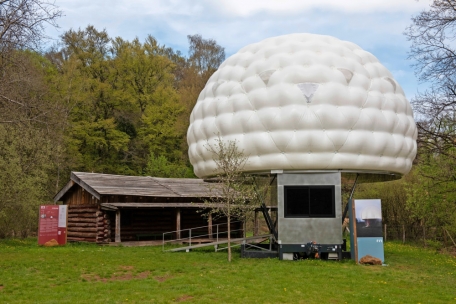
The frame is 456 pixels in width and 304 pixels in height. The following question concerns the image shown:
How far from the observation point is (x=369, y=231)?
51.3 ft

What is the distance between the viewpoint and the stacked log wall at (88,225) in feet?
76.8

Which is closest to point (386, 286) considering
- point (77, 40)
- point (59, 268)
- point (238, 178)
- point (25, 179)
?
point (238, 178)

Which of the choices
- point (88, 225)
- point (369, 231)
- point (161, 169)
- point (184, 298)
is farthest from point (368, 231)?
point (161, 169)

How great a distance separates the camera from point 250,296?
33.3ft

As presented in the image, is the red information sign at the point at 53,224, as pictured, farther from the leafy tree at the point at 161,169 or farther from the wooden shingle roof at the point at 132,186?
the leafy tree at the point at 161,169

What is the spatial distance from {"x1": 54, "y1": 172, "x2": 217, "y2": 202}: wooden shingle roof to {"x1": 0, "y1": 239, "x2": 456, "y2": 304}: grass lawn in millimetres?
6129

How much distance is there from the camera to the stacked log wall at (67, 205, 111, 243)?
922 inches

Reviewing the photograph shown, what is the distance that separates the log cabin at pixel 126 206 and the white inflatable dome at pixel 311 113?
707 cm

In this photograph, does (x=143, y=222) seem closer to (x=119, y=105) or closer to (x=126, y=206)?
(x=126, y=206)

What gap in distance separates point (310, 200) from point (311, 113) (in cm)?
297

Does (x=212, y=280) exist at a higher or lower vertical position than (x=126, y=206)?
lower

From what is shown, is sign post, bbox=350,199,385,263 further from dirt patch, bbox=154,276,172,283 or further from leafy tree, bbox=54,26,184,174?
leafy tree, bbox=54,26,184,174

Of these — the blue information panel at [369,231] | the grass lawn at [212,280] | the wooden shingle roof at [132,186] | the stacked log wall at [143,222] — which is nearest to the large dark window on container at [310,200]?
the blue information panel at [369,231]

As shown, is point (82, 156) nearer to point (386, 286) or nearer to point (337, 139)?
point (337, 139)
